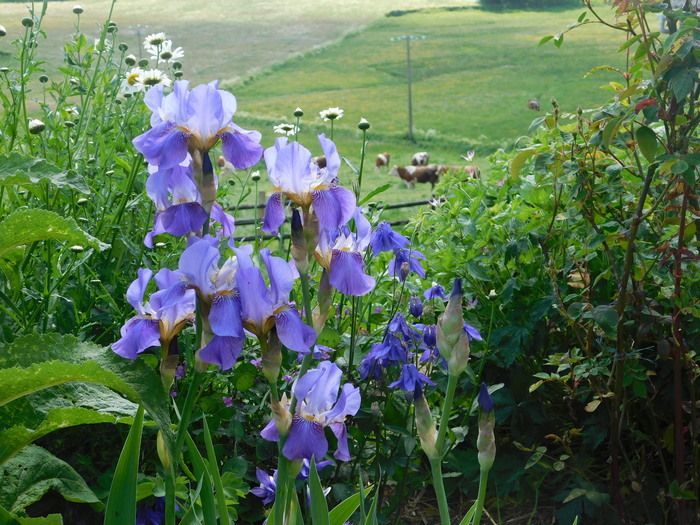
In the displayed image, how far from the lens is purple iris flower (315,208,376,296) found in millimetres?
1200

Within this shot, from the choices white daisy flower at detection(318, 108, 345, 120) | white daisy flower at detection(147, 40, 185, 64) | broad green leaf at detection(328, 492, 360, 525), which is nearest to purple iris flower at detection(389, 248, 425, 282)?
white daisy flower at detection(318, 108, 345, 120)

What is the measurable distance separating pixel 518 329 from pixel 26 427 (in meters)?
1.33

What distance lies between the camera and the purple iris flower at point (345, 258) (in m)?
1.20

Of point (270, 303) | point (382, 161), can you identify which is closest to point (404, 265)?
point (270, 303)

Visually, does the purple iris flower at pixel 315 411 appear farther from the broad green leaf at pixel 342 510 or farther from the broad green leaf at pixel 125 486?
A: the broad green leaf at pixel 342 510

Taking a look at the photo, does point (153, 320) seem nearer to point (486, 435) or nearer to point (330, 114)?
point (486, 435)

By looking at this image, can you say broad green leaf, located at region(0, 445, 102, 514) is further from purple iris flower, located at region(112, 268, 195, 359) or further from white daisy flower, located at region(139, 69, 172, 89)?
white daisy flower, located at region(139, 69, 172, 89)

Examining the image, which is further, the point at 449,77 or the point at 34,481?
the point at 449,77

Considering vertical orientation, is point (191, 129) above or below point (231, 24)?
above

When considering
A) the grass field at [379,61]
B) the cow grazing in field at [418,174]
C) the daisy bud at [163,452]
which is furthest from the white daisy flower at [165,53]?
the grass field at [379,61]

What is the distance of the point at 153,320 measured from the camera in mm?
1201

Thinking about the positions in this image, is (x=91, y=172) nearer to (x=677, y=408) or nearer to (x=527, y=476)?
(x=527, y=476)

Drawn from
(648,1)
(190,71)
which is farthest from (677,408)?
(190,71)

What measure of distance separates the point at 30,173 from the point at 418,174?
1093 centimetres
